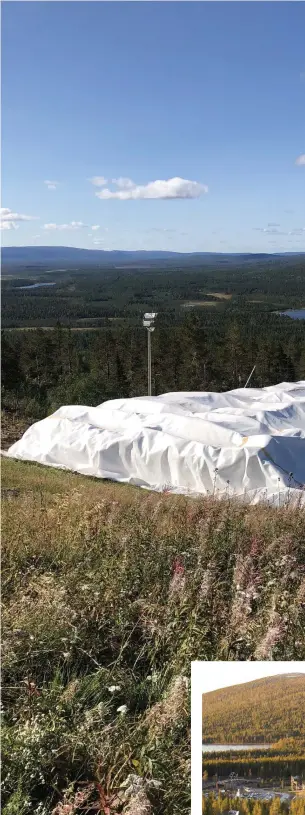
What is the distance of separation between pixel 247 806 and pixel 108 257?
15408 cm

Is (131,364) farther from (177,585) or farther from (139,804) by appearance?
(139,804)

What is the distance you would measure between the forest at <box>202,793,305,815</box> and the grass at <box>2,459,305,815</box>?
460 millimetres

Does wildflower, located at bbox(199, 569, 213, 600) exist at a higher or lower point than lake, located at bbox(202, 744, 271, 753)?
lower

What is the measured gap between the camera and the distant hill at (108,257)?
119875 millimetres

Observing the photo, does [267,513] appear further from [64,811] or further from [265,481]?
[265,481]

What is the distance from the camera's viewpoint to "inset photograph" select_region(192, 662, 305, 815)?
1.82 m

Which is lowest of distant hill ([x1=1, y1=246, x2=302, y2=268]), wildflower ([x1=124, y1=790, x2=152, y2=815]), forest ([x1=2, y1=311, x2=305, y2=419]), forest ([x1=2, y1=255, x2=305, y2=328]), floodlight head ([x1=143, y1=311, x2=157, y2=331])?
wildflower ([x1=124, y1=790, x2=152, y2=815])

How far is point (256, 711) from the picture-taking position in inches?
78.5

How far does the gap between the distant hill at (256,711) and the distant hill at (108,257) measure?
114 meters

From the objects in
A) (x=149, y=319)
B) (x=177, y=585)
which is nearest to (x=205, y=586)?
(x=177, y=585)

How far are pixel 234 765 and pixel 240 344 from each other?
2228 centimetres

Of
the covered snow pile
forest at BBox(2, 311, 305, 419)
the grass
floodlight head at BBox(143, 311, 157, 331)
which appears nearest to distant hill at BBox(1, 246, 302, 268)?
forest at BBox(2, 311, 305, 419)

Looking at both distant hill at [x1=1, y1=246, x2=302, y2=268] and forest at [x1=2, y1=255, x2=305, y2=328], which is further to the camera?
distant hill at [x1=1, y1=246, x2=302, y2=268]

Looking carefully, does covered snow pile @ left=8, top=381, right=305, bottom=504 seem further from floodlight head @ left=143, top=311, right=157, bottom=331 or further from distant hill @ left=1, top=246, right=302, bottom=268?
distant hill @ left=1, top=246, right=302, bottom=268
